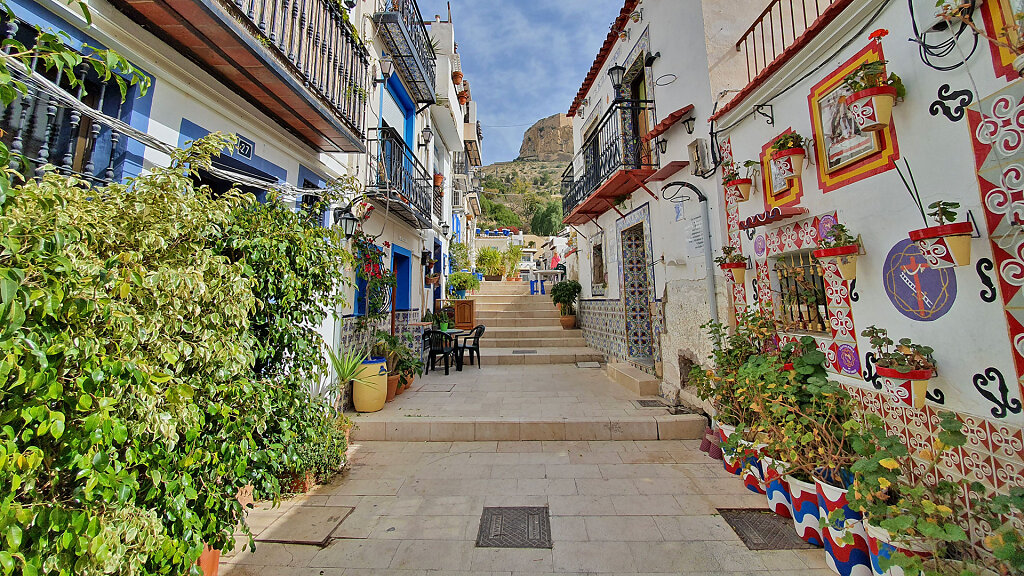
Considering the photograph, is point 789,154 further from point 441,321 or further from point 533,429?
point 441,321

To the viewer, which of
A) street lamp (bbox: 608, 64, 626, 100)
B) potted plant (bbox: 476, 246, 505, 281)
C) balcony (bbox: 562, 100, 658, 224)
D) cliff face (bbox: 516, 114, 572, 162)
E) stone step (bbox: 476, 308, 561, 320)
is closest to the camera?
balcony (bbox: 562, 100, 658, 224)

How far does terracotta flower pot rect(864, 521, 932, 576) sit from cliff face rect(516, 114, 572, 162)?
2797 inches

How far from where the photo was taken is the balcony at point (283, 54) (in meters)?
2.48

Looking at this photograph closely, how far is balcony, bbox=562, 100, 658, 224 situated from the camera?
5809 mm

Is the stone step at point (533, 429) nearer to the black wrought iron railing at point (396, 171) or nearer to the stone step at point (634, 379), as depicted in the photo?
the stone step at point (634, 379)

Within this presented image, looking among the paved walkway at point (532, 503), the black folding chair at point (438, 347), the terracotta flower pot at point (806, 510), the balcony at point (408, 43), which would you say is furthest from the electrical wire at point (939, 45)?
the black folding chair at point (438, 347)

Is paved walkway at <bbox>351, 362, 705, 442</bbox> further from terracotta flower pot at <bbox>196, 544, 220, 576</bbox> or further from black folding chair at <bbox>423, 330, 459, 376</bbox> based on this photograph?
terracotta flower pot at <bbox>196, 544, 220, 576</bbox>

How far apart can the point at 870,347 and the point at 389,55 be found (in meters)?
7.37

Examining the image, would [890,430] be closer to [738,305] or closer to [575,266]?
[738,305]

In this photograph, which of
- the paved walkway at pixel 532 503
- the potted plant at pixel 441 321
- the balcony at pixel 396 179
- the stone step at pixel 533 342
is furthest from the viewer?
the stone step at pixel 533 342

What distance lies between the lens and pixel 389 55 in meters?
6.20

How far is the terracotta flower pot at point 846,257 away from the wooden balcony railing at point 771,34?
8.29ft

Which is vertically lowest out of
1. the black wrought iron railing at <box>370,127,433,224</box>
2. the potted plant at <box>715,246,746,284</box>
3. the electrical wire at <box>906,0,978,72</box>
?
the potted plant at <box>715,246,746,284</box>

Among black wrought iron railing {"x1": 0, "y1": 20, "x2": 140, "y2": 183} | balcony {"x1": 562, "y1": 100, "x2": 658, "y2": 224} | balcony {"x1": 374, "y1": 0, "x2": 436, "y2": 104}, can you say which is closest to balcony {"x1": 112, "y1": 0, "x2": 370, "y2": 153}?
black wrought iron railing {"x1": 0, "y1": 20, "x2": 140, "y2": 183}
